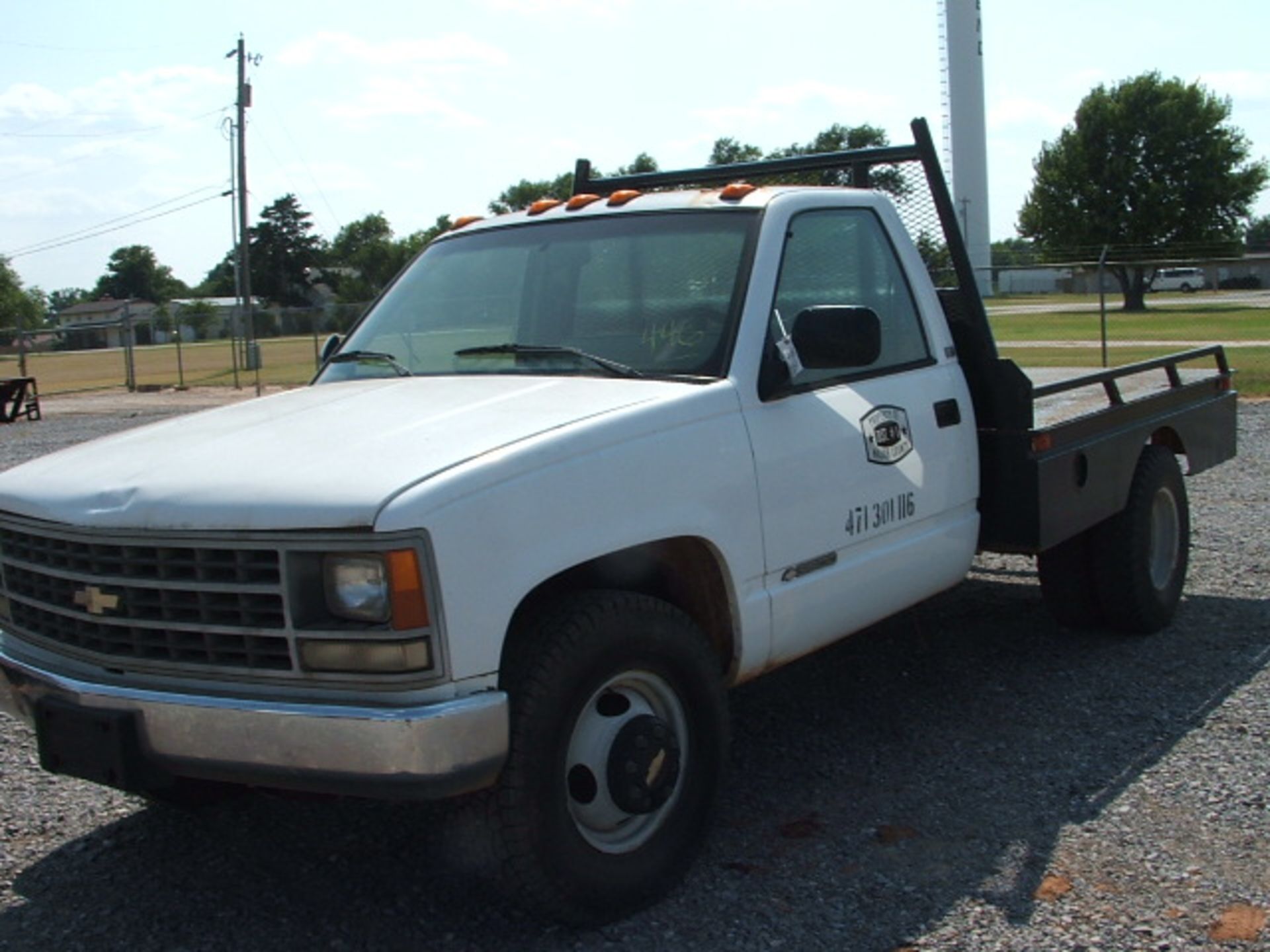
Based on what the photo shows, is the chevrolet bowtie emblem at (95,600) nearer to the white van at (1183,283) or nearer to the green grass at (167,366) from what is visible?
the green grass at (167,366)

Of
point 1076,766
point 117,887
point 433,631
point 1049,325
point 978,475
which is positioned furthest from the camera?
point 1049,325

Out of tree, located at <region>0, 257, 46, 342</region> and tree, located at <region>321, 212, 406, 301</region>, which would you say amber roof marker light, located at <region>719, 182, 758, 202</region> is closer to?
tree, located at <region>321, 212, 406, 301</region>

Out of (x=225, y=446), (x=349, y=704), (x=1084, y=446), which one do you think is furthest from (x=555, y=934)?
(x=1084, y=446)

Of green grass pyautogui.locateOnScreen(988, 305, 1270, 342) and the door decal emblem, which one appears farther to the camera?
green grass pyautogui.locateOnScreen(988, 305, 1270, 342)

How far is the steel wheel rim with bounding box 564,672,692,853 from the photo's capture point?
3.64 m

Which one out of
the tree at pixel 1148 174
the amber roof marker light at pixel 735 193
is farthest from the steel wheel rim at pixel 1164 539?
the tree at pixel 1148 174

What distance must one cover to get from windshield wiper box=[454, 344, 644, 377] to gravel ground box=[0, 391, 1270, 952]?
143cm

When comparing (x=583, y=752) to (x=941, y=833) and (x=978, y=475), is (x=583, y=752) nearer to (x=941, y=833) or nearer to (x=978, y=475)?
(x=941, y=833)

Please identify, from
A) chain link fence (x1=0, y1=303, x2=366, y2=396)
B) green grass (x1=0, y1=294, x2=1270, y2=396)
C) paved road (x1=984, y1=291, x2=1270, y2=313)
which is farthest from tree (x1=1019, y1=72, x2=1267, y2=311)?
chain link fence (x1=0, y1=303, x2=366, y2=396)

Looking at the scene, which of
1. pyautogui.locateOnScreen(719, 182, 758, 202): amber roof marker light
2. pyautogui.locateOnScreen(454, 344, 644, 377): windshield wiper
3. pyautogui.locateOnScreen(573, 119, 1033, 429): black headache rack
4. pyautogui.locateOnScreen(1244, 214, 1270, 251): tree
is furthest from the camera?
pyautogui.locateOnScreen(1244, 214, 1270, 251): tree

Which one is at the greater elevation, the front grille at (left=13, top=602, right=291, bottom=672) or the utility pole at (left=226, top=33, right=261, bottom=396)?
the utility pole at (left=226, top=33, right=261, bottom=396)

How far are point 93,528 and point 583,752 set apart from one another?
135 centimetres

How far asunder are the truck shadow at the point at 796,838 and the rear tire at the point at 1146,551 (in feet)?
0.87

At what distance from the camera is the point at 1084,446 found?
18.9 feet
